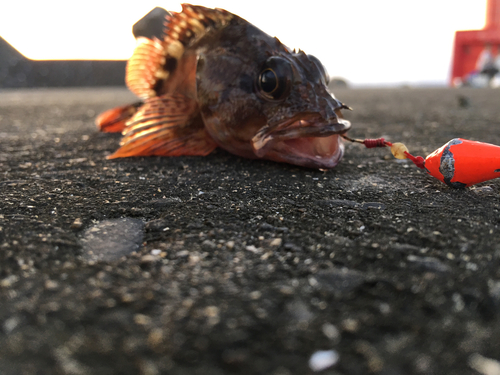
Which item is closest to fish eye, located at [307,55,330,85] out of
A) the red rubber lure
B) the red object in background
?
the red rubber lure

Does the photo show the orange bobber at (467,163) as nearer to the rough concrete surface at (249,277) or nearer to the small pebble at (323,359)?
the rough concrete surface at (249,277)

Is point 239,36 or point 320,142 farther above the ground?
point 239,36

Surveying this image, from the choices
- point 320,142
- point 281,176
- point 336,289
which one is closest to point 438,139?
point 320,142

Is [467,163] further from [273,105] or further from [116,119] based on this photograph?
[116,119]

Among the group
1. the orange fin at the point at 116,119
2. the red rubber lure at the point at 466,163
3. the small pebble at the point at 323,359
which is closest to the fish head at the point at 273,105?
the red rubber lure at the point at 466,163

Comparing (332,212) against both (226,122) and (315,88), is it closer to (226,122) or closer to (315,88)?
(315,88)

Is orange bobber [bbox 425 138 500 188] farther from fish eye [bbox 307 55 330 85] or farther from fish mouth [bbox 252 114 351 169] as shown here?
fish eye [bbox 307 55 330 85]
